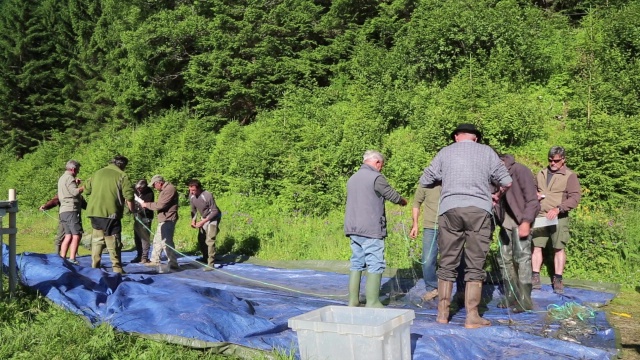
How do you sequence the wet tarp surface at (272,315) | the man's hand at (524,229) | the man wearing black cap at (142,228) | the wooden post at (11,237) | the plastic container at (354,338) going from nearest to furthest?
the plastic container at (354,338)
the wet tarp surface at (272,315)
the wooden post at (11,237)
the man's hand at (524,229)
the man wearing black cap at (142,228)

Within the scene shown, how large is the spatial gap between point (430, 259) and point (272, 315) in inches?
82.8

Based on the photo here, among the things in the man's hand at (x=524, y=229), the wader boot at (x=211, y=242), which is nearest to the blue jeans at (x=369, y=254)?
the man's hand at (x=524, y=229)

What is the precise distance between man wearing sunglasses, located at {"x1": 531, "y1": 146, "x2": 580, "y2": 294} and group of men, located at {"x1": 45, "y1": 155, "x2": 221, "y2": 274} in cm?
515

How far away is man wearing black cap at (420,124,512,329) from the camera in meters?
5.33

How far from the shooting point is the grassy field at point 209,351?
4.66 m

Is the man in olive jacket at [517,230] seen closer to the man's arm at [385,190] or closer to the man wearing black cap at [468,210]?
the man wearing black cap at [468,210]

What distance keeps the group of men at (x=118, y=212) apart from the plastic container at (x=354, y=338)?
16.9ft

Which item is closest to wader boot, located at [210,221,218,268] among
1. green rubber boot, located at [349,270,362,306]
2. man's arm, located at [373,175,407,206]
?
green rubber boot, located at [349,270,362,306]

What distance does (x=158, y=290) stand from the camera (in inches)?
240

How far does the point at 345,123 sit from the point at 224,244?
15.8 ft

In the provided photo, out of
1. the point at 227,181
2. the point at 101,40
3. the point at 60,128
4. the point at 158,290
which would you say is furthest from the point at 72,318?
the point at 60,128

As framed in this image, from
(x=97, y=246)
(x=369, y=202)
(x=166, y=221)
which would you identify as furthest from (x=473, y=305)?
(x=166, y=221)

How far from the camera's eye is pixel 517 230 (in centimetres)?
637

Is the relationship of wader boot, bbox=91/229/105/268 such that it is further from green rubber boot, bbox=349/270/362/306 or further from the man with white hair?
green rubber boot, bbox=349/270/362/306
